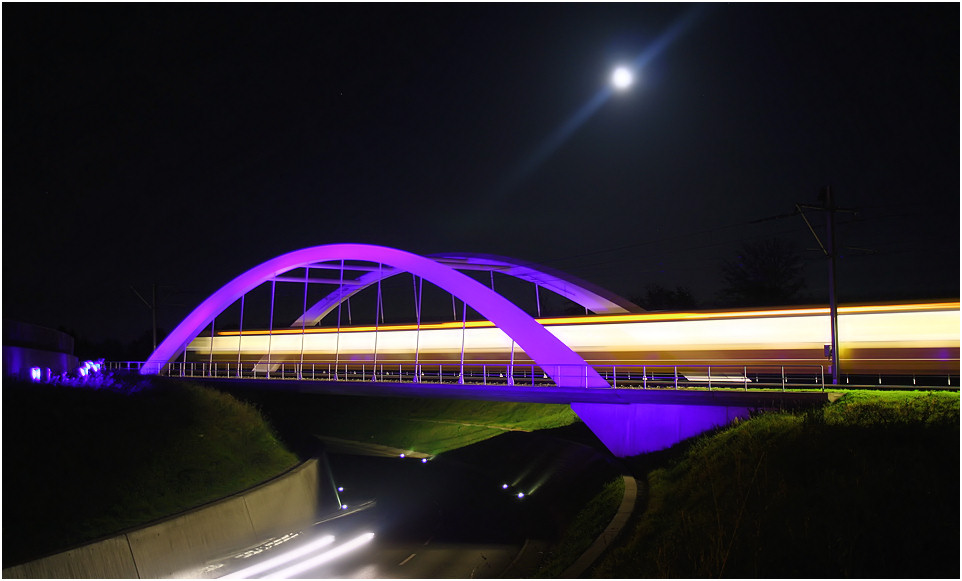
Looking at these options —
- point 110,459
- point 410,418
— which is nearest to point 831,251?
point 110,459

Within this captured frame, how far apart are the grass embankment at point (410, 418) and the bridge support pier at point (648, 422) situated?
32.5ft

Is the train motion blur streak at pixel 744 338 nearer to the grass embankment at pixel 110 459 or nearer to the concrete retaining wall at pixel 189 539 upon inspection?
the concrete retaining wall at pixel 189 539

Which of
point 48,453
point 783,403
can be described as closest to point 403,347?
point 48,453

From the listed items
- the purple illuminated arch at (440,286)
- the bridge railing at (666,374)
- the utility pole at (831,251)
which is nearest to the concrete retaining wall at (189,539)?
the bridge railing at (666,374)

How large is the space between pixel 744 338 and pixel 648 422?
278 inches

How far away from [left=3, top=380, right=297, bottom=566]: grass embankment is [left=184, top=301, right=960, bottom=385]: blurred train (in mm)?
8116

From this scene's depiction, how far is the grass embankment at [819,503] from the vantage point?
8898 mm

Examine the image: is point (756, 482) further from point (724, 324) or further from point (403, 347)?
point (403, 347)

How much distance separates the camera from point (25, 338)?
27.9 meters

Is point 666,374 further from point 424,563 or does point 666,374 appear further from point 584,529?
point 424,563

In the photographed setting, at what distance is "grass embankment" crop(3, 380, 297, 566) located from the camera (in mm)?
16188

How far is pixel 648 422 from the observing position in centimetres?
1902

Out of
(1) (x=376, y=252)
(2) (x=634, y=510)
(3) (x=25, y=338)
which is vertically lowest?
(2) (x=634, y=510)

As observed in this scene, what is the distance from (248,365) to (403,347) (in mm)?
15193
